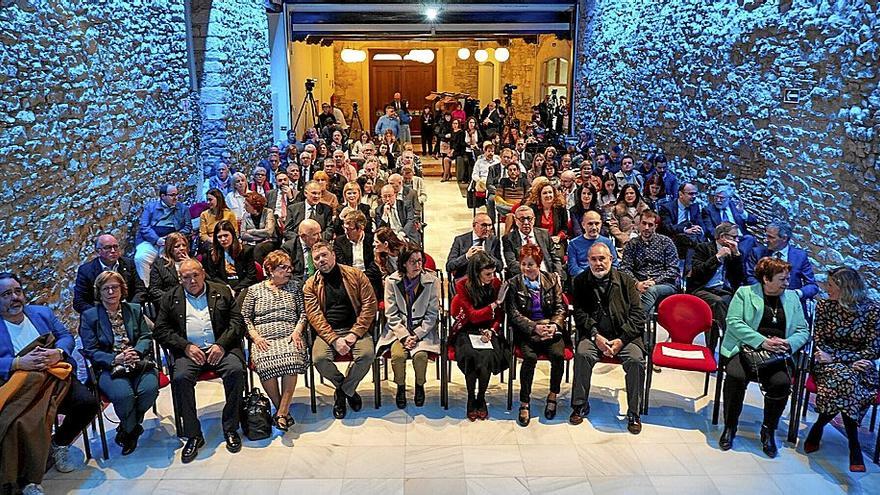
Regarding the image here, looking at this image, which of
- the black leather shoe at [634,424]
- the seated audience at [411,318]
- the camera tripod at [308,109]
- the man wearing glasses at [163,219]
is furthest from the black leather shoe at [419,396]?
the camera tripod at [308,109]

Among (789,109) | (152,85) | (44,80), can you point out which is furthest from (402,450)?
(152,85)

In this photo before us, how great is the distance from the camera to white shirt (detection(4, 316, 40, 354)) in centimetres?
368

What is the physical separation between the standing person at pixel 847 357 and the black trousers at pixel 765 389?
0.17 meters

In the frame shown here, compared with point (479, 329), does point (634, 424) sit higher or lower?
lower

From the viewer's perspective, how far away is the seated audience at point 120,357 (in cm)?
391

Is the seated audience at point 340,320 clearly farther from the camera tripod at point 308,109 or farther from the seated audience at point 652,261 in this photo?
the camera tripod at point 308,109

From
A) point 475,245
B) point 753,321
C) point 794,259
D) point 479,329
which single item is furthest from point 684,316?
point 475,245

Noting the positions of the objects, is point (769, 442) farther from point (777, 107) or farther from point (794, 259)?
point (777, 107)

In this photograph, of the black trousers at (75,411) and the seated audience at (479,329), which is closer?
the black trousers at (75,411)

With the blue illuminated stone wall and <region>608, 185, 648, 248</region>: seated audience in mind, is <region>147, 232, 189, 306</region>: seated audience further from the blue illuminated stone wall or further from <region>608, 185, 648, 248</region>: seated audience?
<region>608, 185, 648, 248</region>: seated audience

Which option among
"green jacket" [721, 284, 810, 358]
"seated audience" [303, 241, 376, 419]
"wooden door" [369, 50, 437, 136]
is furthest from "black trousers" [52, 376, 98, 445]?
"wooden door" [369, 50, 437, 136]

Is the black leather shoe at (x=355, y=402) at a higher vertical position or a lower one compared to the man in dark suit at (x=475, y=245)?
lower

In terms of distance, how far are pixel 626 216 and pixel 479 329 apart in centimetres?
247

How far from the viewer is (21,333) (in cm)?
372
